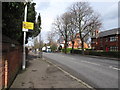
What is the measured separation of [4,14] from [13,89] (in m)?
3.21

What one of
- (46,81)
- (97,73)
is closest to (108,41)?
(97,73)

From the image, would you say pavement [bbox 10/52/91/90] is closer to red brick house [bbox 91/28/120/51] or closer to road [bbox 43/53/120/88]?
road [bbox 43/53/120/88]

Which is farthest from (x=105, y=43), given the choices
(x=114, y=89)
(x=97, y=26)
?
(x=114, y=89)

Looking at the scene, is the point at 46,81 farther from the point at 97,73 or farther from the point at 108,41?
the point at 108,41

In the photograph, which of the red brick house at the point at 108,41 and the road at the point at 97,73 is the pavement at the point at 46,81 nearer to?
the road at the point at 97,73

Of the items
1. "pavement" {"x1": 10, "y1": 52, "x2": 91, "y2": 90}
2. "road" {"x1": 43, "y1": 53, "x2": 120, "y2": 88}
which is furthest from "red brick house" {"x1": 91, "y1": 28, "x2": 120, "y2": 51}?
"pavement" {"x1": 10, "y1": 52, "x2": 91, "y2": 90}

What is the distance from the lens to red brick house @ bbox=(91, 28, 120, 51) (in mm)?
43875

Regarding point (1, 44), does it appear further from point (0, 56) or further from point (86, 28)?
point (86, 28)

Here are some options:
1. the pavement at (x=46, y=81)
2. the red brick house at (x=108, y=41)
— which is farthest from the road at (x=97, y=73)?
the red brick house at (x=108, y=41)

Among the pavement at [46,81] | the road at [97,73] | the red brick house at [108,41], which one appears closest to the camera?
the pavement at [46,81]

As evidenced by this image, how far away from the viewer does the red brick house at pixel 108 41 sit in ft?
144

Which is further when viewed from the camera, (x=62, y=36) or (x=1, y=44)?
(x=62, y=36)

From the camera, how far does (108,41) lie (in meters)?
48.0

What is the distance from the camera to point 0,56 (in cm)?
430
